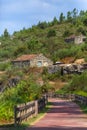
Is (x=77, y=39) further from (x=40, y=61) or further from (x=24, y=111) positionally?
(x=24, y=111)

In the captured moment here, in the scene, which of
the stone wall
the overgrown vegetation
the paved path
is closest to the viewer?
the paved path

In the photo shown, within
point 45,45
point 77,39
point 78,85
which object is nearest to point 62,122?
point 78,85

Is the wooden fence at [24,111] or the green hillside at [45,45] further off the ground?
the green hillside at [45,45]

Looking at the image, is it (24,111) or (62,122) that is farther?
(24,111)

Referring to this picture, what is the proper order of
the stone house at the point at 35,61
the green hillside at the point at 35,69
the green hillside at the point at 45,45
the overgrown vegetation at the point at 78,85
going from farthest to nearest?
the green hillside at the point at 45,45 < the stone house at the point at 35,61 < the overgrown vegetation at the point at 78,85 < the green hillside at the point at 35,69

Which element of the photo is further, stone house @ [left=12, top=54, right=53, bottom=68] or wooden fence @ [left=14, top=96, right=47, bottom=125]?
stone house @ [left=12, top=54, right=53, bottom=68]

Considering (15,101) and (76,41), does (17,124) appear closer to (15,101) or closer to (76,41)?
(15,101)

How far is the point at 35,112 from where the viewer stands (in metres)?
28.2

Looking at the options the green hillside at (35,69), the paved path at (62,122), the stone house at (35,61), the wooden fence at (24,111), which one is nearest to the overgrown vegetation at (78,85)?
the green hillside at (35,69)

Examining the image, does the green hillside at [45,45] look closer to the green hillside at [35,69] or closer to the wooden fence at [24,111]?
the green hillside at [35,69]

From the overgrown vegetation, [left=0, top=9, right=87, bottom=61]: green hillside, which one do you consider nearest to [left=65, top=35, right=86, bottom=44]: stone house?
[left=0, top=9, right=87, bottom=61]: green hillside

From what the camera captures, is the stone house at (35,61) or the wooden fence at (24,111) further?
the stone house at (35,61)

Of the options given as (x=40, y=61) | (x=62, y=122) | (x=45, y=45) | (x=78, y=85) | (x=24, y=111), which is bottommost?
(x=78, y=85)

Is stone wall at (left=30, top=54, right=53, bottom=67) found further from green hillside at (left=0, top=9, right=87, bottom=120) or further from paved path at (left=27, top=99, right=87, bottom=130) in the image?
paved path at (left=27, top=99, right=87, bottom=130)
